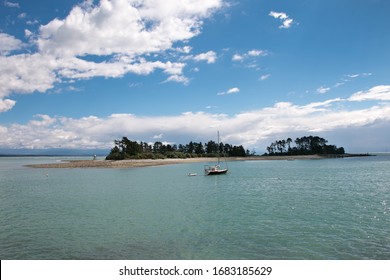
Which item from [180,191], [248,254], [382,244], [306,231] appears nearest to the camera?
[248,254]

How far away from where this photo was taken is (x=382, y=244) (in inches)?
739

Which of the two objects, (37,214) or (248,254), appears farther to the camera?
(37,214)

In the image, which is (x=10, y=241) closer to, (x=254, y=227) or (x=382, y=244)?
(x=254, y=227)

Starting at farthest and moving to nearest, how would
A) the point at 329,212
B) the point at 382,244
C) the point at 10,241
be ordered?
the point at 329,212 < the point at 10,241 < the point at 382,244

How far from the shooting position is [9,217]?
93.2 feet

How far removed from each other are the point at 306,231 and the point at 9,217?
26.9m

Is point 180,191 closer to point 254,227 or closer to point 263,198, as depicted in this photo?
point 263,198

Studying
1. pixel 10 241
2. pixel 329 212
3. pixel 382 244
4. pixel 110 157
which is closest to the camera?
pixel 382 244

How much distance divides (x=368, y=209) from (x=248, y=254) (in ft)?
60.3

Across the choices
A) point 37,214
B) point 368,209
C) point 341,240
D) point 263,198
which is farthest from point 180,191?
point 341,240

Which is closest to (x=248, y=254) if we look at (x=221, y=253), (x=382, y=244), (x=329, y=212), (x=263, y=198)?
(x=221, y=253)

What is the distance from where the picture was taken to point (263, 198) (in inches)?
1478

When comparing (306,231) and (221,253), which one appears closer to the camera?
(221,253)

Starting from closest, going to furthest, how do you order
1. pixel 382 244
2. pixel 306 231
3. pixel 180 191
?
pixel 382 244
pixel 306 231
pixel 180 191
